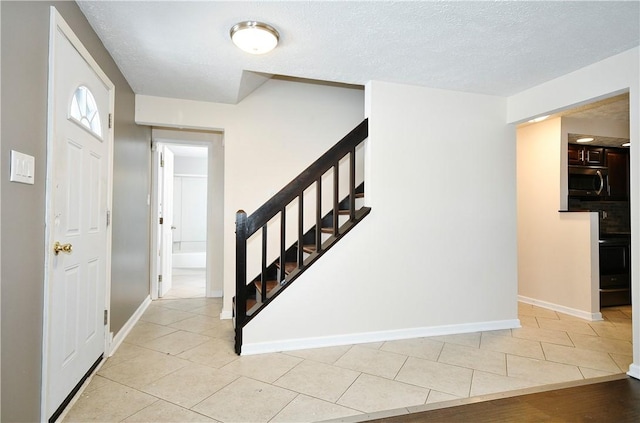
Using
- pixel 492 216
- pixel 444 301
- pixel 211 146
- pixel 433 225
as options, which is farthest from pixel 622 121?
pixel 211 146

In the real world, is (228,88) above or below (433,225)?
above

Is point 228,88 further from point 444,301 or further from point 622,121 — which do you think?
point 622,121

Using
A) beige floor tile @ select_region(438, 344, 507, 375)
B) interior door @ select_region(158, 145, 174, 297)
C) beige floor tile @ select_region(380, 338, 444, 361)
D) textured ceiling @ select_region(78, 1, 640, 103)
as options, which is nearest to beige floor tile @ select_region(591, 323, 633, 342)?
beige floor tile @ select_region(438, 344, 507, 375)

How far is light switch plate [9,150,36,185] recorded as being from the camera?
1.28 m

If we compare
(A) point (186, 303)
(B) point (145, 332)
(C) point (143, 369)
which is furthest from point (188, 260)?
(C) point (143, 369)

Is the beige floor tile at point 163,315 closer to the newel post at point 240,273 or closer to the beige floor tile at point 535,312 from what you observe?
the newel post at point 240,273

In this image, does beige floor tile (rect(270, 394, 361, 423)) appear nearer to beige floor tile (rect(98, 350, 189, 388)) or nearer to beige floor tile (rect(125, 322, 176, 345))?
beige floor tile (rect(98, 350, 189, 388))

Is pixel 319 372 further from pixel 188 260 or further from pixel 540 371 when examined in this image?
pixel 188 260

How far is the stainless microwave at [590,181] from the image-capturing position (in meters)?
4.31

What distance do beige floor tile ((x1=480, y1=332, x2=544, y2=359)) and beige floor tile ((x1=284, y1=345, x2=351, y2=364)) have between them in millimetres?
1171

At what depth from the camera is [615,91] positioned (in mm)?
2393

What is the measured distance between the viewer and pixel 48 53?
1521mm

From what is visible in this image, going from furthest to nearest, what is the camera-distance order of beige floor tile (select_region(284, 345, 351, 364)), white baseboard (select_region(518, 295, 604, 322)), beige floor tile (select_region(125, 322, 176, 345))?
white baseboard (select_region(518, 295, 604, 322))
beige floor tile (select_region(125, 322, 176, 345))
beige floor tile (select_region(284, 345, 351, 364))

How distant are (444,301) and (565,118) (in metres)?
2.64
